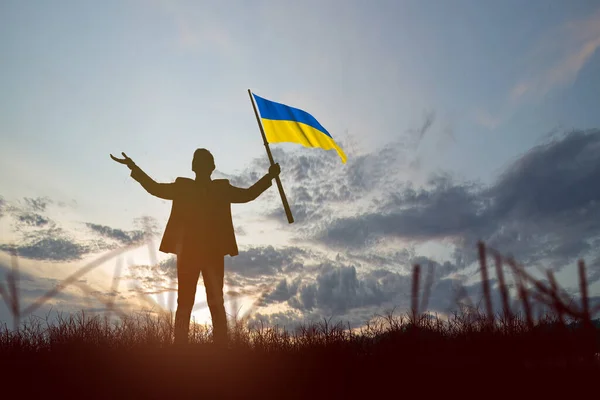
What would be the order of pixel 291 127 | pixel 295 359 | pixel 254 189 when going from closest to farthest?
pixel 295 359
pixel 254 189
pixel 291 127

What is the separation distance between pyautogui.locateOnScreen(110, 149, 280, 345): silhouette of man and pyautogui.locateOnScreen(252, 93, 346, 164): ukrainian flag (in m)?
1.61

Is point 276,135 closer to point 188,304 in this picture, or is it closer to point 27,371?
point 188,304

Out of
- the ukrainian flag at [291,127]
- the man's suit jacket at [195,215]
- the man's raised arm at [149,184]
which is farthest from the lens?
the ukrainian flag at [291,127]

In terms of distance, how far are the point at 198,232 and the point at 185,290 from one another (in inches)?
37.1

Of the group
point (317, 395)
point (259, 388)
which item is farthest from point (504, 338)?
point (259, 388)

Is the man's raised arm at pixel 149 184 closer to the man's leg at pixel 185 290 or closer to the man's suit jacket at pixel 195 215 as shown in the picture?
the man's suit jacket at pixel 195 215

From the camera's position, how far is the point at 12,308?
562cm

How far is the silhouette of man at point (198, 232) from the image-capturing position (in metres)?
7.92

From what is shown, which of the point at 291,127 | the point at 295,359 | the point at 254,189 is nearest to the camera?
the point at 295,359

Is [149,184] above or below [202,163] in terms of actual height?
below

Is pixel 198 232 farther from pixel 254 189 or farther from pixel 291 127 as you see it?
pixel 291 127

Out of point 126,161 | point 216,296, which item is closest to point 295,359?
point 216,296

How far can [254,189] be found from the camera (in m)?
8.82

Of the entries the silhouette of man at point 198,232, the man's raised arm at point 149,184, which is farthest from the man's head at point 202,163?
the man's raised arm at point 149,184
